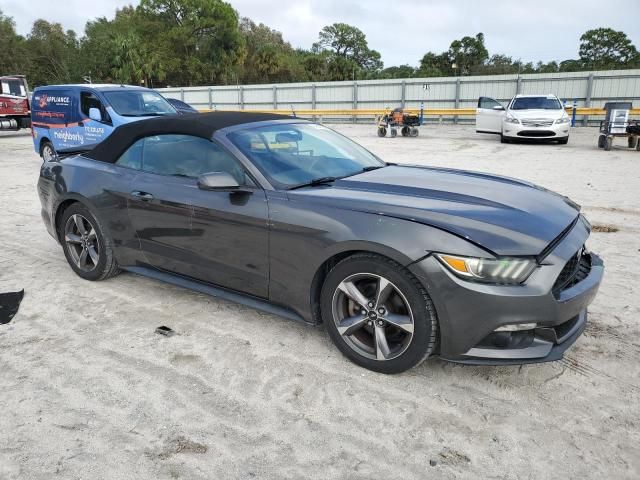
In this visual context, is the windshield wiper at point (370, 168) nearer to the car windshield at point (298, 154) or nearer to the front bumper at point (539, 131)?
the car windshield at point (298, 154)

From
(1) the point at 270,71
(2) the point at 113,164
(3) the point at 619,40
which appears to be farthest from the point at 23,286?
(3) the point at 619,40

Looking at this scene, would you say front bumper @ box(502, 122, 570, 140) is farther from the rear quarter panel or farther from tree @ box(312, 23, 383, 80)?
tree @ box(312, 23, 383, 80)

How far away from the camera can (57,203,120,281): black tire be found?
4.27 metres

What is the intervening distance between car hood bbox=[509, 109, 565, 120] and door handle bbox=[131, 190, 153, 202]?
14.7m

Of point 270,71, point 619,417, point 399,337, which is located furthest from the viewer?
point 270,71

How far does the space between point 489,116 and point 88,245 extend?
16.0m

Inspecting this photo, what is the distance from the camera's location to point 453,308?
2600mm

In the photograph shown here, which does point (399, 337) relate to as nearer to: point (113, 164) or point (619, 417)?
point (619, 417)

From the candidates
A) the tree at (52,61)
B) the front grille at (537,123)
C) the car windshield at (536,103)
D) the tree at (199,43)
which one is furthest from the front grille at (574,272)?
the tree at (199,43)

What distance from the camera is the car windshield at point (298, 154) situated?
3426 millimetres

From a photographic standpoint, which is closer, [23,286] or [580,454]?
[580,454]

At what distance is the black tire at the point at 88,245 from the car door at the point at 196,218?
1.65ft

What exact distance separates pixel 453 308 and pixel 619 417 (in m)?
0.99

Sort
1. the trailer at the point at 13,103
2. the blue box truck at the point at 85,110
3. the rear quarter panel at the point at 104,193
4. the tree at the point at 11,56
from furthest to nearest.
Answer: the tree at the point at 11,56 < the trailer at the point at 13,103 < the blue box truck at the point at 85,110 < the rear quarter panel at the point at 104,193
